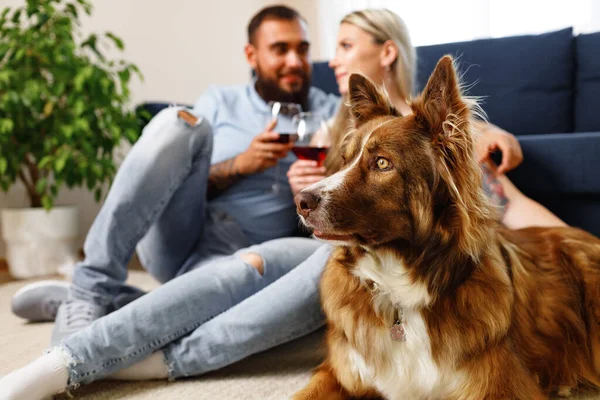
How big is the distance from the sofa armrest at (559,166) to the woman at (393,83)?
23 centimetres

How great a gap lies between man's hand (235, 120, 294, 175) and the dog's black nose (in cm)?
67

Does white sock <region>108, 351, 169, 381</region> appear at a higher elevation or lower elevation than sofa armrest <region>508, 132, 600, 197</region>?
lower

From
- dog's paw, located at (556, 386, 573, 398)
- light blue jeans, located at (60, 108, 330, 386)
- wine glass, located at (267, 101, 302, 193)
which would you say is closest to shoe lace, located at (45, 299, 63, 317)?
light blue jeans, located at (60, 108, 330, 386)

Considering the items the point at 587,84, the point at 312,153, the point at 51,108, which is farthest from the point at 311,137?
the point at 51,108

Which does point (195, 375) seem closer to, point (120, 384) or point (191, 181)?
point (120, 384)

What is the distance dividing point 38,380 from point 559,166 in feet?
6.69

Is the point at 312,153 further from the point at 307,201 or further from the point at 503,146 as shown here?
the point at 503,146

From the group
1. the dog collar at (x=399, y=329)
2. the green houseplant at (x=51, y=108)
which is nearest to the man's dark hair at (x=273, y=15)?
the green houseplant at (x=51, y=108)

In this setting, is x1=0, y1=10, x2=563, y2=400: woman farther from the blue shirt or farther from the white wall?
the white wall

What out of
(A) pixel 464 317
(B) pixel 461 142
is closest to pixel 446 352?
(A) pixel 464 317

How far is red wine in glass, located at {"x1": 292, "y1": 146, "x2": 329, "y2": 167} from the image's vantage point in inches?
75.6

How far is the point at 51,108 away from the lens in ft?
Answer: 11.5

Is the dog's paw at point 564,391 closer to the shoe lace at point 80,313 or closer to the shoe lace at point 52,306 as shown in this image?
the shoe lace at point 80,313

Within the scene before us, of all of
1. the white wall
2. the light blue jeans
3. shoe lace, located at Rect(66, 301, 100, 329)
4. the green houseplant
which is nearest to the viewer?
the light blue jeans
